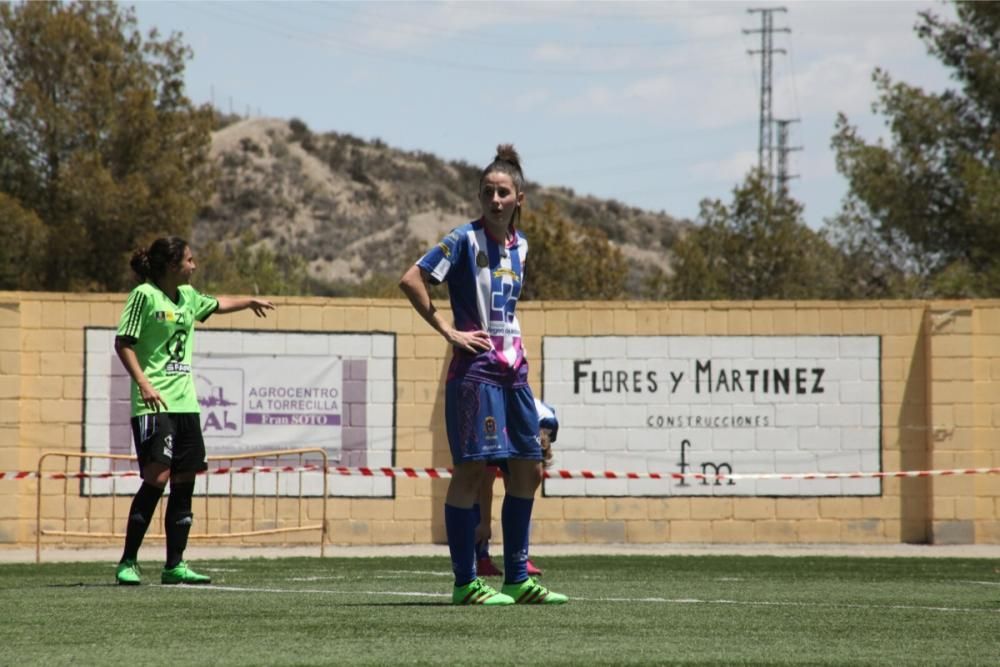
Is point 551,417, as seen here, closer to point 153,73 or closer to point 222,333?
point 222,333

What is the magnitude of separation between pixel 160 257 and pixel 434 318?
2.72 m

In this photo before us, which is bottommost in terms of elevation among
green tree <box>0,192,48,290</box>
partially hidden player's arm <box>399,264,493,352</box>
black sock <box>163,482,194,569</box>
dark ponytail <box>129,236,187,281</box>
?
black sock <box>163,482,194,569</box>

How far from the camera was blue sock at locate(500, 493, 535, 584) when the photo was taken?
7.40 m

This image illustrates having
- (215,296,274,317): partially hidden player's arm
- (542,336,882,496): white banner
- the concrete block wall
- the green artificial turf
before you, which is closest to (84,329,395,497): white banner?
the concrete block wall

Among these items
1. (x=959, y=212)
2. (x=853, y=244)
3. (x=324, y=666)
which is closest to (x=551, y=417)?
(x=324, y=666)

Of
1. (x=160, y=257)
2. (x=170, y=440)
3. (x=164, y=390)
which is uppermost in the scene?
(x=160, y=257)

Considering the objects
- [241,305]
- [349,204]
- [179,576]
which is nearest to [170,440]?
[179,576]

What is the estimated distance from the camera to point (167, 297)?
30.6ft

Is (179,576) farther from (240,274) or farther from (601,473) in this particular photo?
(240,274)

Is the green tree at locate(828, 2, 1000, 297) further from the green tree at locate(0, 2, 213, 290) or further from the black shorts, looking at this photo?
the black shorts

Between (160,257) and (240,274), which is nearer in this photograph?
(160,257)

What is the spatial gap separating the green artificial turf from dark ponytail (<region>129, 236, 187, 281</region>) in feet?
5.93

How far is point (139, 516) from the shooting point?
30.8 ft

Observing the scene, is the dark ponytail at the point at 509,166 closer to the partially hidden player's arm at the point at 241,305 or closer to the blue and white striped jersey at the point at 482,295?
the blue and white striped jersey at the point at 482,295
